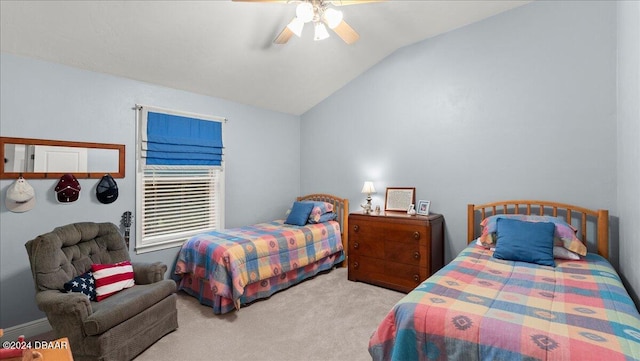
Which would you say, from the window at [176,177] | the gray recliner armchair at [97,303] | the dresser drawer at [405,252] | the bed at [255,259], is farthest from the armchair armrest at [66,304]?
the dresser drawer at [405,252]

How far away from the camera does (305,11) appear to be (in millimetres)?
2188

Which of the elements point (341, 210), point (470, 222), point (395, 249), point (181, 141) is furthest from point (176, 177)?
point (470, 222)

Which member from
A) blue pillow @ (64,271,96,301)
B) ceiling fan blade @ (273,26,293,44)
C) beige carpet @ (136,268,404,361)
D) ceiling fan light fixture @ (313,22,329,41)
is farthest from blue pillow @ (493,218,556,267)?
blue pillow @ (64,271,96,301)

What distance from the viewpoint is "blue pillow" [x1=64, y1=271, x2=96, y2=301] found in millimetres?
2198

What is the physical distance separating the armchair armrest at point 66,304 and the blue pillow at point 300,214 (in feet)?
8.07

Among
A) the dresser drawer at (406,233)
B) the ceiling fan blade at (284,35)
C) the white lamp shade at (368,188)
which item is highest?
the ceiling fan blade at (284,35)

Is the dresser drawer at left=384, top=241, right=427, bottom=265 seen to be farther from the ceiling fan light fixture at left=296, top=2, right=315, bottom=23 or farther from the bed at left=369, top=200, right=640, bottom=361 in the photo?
the ceiling fan light fixture at left=296, top=2, right=315, bottom=23

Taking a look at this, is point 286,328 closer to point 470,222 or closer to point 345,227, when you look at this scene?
point 345,227

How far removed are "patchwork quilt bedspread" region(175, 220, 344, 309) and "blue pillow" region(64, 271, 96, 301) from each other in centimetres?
93

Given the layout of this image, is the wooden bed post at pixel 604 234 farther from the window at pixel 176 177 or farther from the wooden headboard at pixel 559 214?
the window at pixel 176 177

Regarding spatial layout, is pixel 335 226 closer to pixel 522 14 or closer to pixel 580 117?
pixel 580 117

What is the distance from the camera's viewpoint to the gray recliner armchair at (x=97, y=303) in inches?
77.1

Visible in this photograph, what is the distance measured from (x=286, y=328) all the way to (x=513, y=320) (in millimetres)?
1813

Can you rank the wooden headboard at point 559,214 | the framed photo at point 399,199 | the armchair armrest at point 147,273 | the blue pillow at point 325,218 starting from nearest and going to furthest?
1. the armchair armrest at point 147,273
2. the wooden headboard at point 559,214
3. the framed photo at point 399,199
4. the blue pillow at point 325,218
